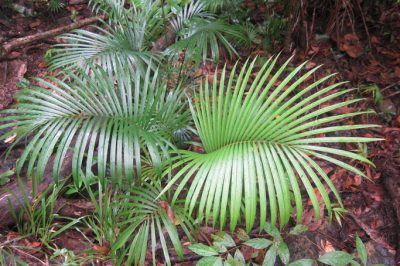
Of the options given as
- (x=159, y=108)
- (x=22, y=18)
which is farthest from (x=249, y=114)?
(x=22, y=18)

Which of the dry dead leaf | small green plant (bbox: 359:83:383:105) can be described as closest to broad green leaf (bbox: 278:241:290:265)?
small green plant (bbox: 359:83:383:105)

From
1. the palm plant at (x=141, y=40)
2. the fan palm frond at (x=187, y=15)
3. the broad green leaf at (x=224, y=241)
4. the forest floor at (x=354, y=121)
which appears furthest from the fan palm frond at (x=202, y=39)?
the broad green leaf at (x=224, y=241)

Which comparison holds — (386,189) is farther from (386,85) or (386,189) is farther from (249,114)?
(249,114)

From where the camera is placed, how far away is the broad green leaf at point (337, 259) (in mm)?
Answer: 1232

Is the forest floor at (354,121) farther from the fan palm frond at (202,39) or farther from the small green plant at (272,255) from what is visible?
the fan palm frond at (202,39)

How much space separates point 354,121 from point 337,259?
3.92ft

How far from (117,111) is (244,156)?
54cm

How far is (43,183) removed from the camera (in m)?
1.67

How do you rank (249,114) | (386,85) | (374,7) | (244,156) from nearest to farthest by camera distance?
(244,156) → (249,114) → (386,85) → (374,7)

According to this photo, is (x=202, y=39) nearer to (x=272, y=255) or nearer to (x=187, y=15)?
(x=187, y=15)

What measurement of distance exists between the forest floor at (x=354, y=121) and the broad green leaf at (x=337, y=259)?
0.84ft

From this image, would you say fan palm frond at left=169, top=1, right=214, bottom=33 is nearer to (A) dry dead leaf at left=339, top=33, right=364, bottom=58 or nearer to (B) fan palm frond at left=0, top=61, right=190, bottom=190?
(B) fan palm frond at left=0, top=61, right=190, bottom=190

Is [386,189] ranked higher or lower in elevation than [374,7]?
lower

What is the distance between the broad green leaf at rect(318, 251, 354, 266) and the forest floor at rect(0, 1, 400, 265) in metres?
0.26
